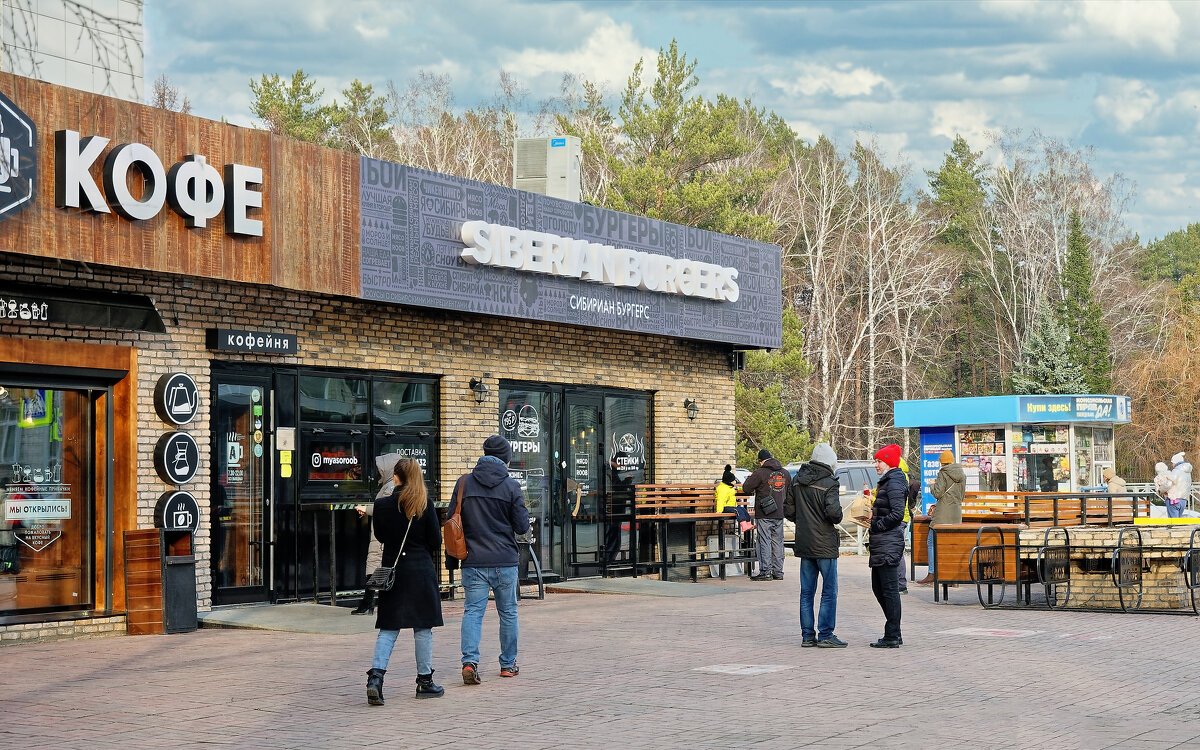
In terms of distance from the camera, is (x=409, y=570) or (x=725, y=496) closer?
(x=409, y=570)

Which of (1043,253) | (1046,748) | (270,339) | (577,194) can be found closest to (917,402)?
(577,194)

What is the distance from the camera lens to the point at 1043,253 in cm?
6019

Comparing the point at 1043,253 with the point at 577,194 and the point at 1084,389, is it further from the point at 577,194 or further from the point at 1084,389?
the point at 577,194

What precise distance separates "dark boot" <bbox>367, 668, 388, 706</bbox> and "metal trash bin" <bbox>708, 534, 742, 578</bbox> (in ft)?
41.2

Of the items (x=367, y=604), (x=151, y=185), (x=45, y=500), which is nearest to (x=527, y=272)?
(x=367, y=604)

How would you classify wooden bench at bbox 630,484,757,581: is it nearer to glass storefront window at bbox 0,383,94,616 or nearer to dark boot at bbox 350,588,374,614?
dark boot at bbox 350,588,374,614

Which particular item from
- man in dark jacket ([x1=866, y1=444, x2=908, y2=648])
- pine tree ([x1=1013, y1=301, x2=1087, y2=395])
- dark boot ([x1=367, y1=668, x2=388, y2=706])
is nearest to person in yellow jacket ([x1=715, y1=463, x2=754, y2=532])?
man in dark jacket ([x1=866, y1=444, x2=908, y2=648])

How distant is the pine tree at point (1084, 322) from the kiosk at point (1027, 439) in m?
23.9

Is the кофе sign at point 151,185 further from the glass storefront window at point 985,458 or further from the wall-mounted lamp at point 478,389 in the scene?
the glass storefront window at point 985,458

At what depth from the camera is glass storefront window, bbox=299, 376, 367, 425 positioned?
1589 cm

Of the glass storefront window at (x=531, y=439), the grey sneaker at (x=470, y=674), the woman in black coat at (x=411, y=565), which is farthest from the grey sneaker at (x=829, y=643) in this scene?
the glass storefront window at (x=531, y=439)

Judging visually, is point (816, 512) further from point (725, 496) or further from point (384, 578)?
point (725, 496)

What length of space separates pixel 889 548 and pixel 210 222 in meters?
7.29

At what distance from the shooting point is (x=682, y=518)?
64.0 ft
